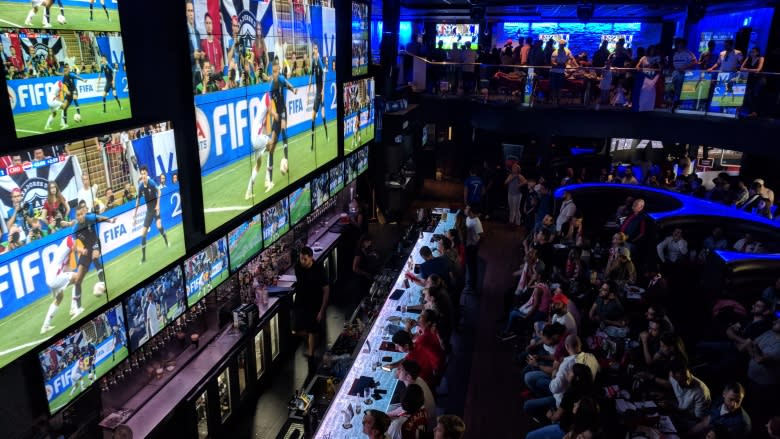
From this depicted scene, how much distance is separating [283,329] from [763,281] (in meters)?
6.54

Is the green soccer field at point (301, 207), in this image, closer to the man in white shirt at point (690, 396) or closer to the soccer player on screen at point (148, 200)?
the soccer player on screen at point (148, 200)

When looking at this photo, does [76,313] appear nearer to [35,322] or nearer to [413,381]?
[35,322]

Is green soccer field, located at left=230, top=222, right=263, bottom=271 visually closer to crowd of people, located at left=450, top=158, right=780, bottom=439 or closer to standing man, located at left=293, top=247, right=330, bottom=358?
standing man, located at left=293, top=247, right=330, bottom=358

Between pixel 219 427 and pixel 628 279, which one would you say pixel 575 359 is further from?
pixel 219 427

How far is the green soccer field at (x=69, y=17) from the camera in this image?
10.5 feet

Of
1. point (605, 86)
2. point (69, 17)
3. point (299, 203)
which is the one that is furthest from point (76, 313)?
point (605, 86)

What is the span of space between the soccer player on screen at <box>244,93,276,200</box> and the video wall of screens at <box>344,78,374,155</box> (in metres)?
2.92

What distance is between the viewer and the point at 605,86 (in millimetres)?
12648

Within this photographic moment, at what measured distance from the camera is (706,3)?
15.6 m


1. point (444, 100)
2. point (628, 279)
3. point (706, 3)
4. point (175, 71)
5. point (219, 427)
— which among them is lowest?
point (219, 427)

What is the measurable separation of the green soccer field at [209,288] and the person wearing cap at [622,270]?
17.7 feet

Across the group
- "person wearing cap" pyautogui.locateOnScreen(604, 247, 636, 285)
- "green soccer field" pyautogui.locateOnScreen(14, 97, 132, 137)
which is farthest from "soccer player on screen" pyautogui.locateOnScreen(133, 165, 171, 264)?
"person wearing cap" pyautogui.locateOnScreen(604, 247, 636, 285)

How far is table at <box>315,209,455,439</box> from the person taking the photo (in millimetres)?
4734

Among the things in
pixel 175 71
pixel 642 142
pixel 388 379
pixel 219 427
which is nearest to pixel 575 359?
pixel 388 379
